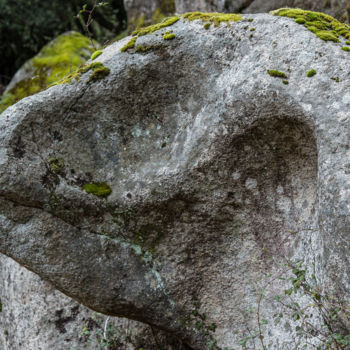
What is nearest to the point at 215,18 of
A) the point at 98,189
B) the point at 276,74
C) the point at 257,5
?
the point at 276,74

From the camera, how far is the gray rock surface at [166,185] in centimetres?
299

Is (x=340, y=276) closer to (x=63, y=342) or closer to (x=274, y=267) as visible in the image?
(x=274, y=267)

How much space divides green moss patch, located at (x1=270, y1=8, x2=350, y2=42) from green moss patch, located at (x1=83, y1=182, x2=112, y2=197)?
71.6 inches

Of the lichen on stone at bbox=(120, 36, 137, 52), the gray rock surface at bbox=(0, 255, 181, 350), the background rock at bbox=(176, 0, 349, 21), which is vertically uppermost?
the lichen on stone at bbox=(120, 36, 137, 52)

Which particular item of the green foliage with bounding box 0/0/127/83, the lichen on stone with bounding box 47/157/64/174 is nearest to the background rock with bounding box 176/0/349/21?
the green foliage with bounding box 0/0/127/83

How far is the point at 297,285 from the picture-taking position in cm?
237

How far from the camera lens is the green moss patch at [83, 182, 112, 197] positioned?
3299 mm

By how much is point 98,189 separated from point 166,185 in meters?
0.55

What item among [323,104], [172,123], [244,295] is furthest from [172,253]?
[323,104]

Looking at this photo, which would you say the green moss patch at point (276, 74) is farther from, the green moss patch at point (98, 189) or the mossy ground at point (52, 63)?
the mossy ground at point (52, 63)

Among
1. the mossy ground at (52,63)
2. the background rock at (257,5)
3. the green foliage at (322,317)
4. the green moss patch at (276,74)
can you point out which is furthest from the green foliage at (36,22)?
the green foliage at (322,317)

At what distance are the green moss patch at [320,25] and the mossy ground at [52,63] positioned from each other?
4.34 metres

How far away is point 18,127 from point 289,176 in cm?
201

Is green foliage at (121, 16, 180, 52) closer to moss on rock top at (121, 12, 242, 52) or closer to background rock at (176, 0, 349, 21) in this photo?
moss on rock top at (121, 12, 242, 52)
